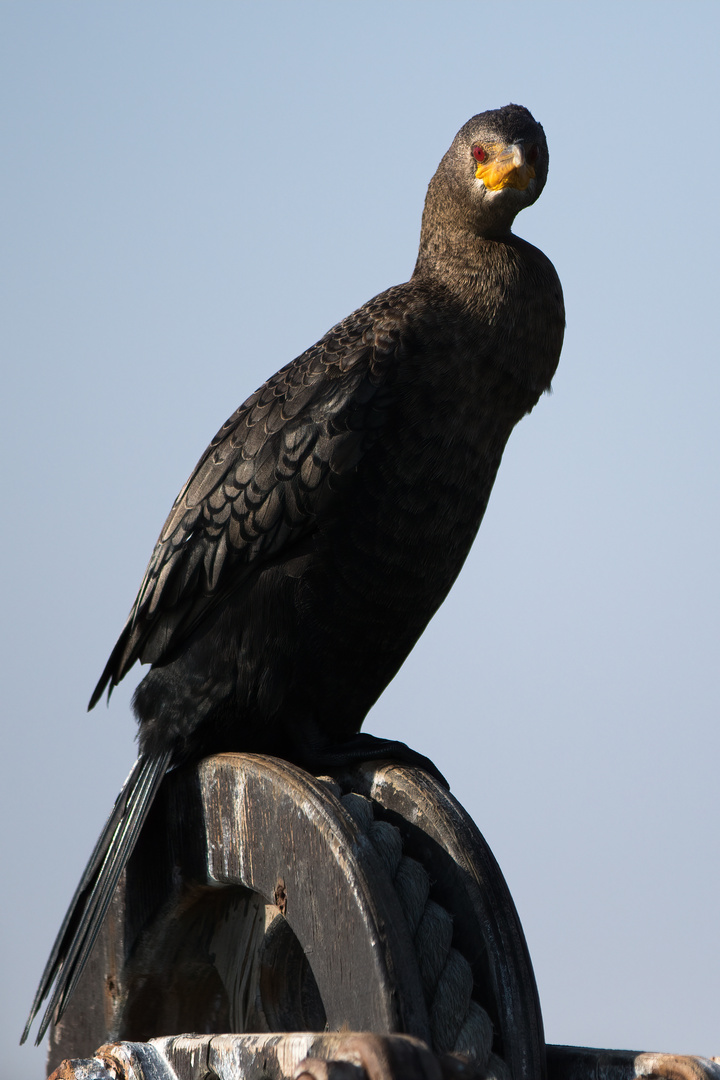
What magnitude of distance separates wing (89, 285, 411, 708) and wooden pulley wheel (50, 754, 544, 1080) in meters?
0.43

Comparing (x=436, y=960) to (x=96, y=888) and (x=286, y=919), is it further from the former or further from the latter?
(x=96, y=888)

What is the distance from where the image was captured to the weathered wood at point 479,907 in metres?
2.00

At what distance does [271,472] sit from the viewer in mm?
2545

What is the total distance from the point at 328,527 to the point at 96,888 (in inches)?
38.0

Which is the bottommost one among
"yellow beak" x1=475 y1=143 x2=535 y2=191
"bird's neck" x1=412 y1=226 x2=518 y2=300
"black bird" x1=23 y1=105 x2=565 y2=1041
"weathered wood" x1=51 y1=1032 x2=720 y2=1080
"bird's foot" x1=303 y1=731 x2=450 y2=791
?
"weathered wood" x1=51 y1=1032 x2=720 y2=1080

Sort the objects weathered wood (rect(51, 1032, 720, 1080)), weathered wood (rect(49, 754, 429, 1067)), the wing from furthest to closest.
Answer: the wing
weathered wood (rect(49, 754, 429, 1067))
weathered wood (rect(51, 1032, 720, 1080))

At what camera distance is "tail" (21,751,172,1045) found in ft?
7.80

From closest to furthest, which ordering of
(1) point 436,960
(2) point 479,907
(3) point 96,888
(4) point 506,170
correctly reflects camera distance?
(1) point 436,960
(2) point 479,907
(3) point 96,888
(4) point 506,170

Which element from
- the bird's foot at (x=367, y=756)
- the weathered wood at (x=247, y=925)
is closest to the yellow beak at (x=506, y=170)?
the bird's foot at (x=367, y=756)

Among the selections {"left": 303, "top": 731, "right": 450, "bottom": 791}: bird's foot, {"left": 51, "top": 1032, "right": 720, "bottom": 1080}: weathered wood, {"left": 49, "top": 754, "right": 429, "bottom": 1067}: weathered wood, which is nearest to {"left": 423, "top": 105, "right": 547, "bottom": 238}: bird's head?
{"left": 303, "top": 731, "right": 450, "bottom": 791}: bird's foot

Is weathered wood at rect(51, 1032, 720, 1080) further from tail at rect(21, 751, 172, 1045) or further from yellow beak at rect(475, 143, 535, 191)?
yellow beak at rect(475, 143, 535, 191)

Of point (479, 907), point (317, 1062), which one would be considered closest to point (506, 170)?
point (479, 907)

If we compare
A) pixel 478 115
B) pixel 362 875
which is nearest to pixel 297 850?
pixel 362 875

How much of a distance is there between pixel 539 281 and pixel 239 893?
1673mm
